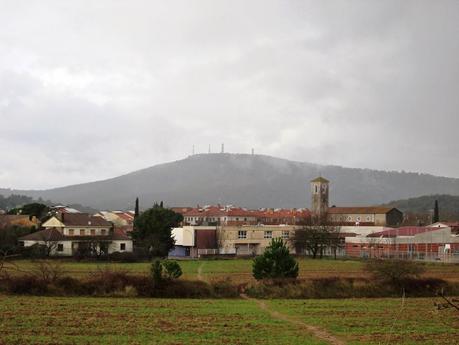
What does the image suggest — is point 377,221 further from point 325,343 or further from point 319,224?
point 325,343

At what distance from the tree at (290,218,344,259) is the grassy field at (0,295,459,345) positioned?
60.6 m

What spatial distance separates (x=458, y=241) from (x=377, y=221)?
51.8 metres

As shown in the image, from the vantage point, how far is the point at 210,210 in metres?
147

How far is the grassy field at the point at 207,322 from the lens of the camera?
18938 millimetres

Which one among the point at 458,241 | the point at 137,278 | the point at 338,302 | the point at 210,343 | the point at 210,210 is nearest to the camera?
the point at 210,343

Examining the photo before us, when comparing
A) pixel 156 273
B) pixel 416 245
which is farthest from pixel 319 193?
pixel 156 273

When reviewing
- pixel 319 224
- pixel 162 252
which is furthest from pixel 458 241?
pixel 162 252

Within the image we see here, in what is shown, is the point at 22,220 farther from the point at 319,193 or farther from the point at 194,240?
the point at 319,193

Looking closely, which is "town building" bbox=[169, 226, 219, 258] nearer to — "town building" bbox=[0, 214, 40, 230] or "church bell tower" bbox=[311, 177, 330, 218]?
"town building" bbox=[0, 214, 40, 230]

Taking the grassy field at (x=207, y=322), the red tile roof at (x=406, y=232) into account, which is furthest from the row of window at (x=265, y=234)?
the grassy field at (x=207, y=322)

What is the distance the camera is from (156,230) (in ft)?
289

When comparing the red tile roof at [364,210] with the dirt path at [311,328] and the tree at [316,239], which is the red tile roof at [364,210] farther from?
the dirt path at [311,328]

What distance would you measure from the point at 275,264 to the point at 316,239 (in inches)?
2102

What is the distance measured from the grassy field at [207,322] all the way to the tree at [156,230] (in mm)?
54468
